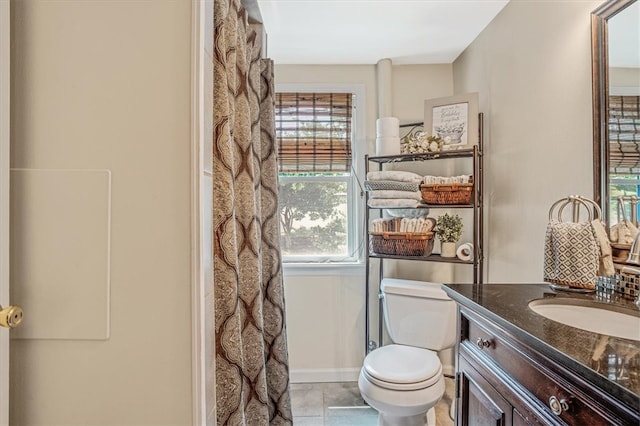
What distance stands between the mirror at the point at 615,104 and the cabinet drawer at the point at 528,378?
0.60 m

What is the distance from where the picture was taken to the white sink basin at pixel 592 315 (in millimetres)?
906

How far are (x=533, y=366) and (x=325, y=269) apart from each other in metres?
1.63

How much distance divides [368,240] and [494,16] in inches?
56.5

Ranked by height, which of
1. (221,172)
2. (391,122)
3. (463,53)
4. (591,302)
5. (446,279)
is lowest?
(446,279)

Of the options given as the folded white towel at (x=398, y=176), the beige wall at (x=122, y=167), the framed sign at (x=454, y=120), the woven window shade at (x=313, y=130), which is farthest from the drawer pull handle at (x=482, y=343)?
the woven window shade at (x=313, y=130)

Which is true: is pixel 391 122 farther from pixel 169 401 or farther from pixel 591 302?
pixel 169 401

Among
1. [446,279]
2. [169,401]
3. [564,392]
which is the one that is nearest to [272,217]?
[169,401]

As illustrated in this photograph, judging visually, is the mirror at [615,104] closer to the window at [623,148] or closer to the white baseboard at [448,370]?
the window at [623,148]

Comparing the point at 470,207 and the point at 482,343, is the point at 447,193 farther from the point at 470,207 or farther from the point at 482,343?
the point at 482,343

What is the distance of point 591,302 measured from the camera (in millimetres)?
992

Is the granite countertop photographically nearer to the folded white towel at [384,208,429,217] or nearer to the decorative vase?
the decorative vase

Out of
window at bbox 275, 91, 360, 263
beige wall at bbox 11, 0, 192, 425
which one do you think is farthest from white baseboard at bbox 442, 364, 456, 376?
beige wall at bbox 11, 0, 192, 425

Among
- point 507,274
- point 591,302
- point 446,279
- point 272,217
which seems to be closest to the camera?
point 591,302
